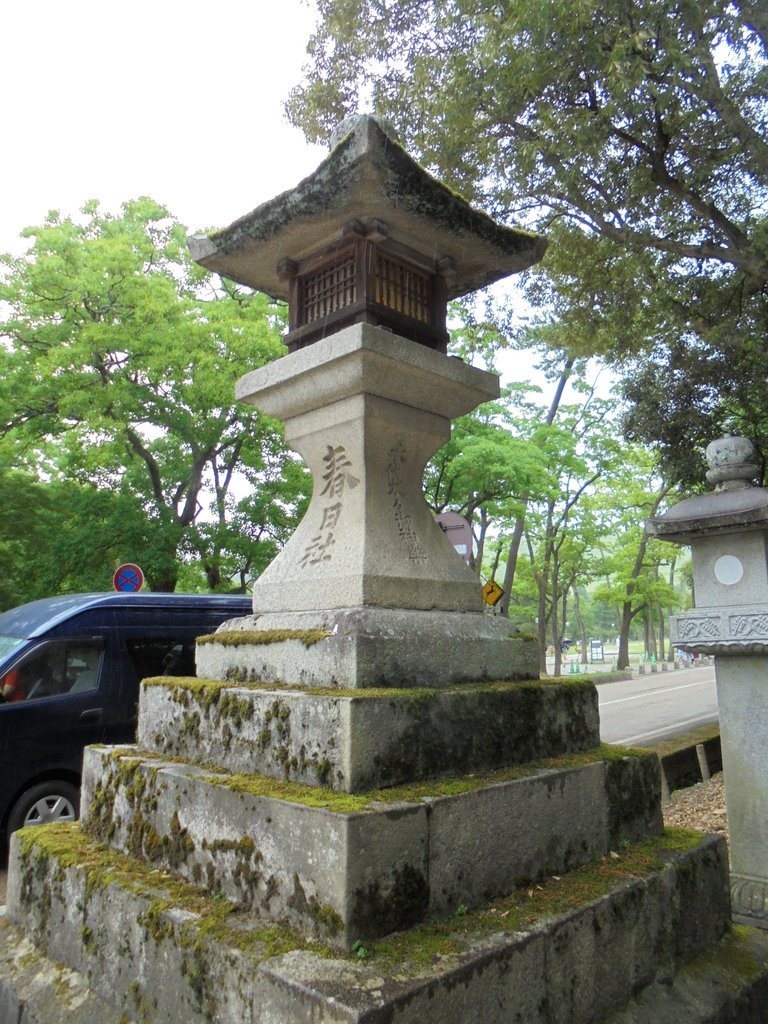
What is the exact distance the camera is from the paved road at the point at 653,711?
11359 millimetres

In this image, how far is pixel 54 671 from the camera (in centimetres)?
621

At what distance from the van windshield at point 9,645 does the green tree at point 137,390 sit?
5.29 metres

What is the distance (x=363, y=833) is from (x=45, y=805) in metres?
4.93

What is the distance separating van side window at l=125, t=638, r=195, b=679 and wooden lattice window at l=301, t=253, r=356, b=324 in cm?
456

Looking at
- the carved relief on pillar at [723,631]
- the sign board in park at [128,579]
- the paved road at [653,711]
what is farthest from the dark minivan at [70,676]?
the paved road at [653,711]

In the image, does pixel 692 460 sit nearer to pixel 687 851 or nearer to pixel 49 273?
pixel 687 851

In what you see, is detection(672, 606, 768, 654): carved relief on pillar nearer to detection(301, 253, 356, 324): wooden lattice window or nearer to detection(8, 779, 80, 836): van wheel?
detection(301, 253, 356, 324): wooden lattice window

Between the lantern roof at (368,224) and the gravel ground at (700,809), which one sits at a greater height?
the lantern roof at (368,224)

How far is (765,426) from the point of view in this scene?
388 inches

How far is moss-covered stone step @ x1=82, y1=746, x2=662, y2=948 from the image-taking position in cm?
190

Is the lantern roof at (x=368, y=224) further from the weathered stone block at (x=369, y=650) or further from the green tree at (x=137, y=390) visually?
the green tree at (x=137, y=390)

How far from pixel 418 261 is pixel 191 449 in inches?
434

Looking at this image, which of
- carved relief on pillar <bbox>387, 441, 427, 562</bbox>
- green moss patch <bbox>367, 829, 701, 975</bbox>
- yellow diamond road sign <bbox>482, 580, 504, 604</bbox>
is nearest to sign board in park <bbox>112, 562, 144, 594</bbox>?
yellow diamond road sign <bbox>482, 580, 504, 604</bbox>

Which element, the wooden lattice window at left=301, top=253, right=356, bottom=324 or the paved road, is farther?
the paved road
